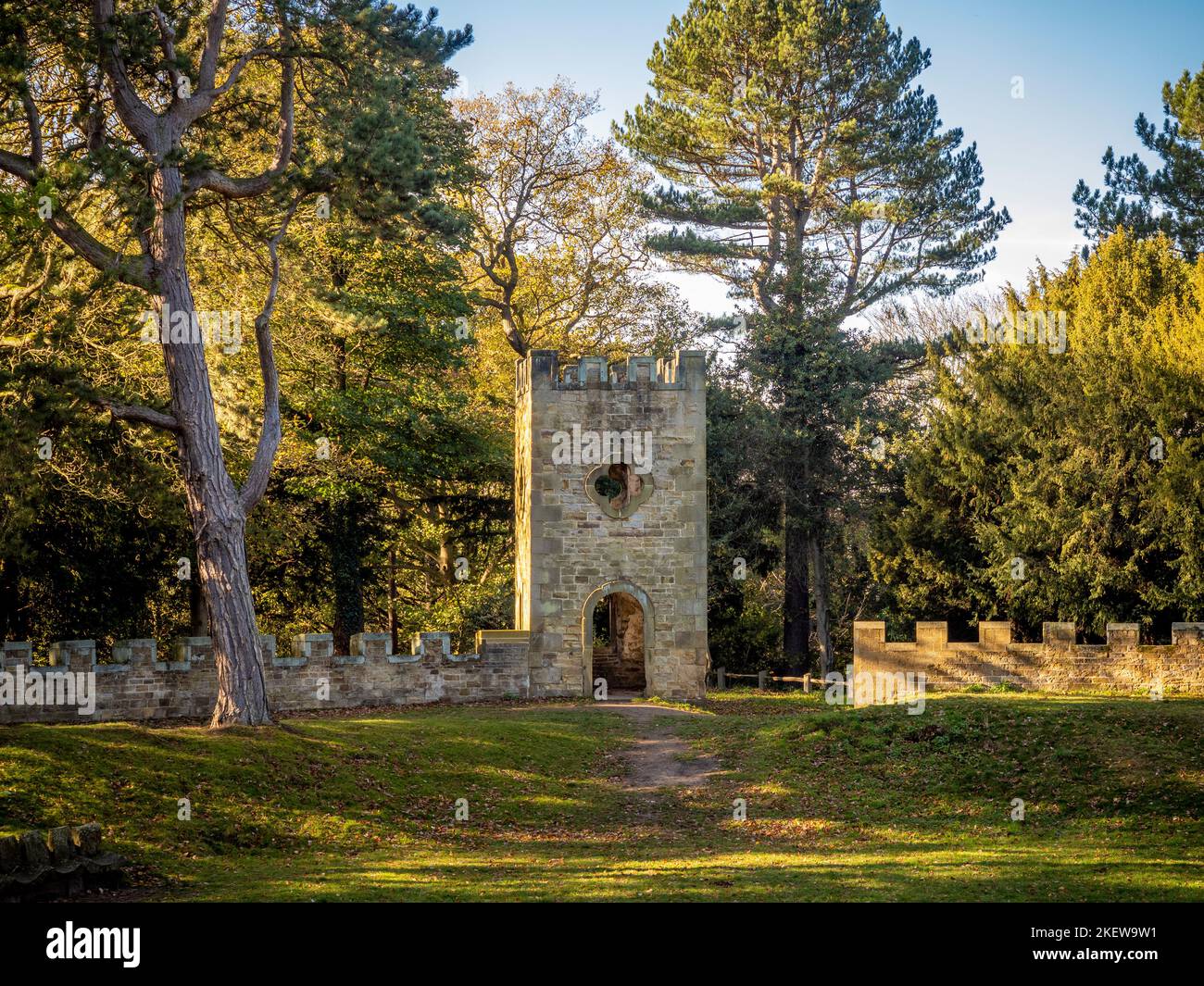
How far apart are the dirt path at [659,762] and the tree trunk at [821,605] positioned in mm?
11056

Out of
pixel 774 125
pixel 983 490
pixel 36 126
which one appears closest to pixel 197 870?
pixel 36 126

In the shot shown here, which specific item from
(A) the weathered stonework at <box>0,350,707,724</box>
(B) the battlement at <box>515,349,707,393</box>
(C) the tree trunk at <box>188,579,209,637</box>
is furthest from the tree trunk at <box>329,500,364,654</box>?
(B) the battlement at <box>515,349,707,393</box>

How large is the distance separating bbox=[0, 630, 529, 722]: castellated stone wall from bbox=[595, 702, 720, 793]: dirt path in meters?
3.59

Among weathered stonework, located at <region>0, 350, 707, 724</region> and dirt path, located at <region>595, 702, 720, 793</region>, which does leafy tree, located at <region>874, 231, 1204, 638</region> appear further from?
dirt path, located at <region>595, 702, 720, 793</region>

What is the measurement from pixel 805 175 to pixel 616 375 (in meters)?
13.2

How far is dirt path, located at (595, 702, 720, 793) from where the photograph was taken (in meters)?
18.0

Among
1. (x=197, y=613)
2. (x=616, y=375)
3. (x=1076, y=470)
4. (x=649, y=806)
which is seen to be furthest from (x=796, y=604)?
(x=649, y=806)

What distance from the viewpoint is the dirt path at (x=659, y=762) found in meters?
18.0

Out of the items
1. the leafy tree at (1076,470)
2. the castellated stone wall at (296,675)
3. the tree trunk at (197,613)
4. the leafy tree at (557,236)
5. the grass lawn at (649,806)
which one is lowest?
the grass lawn at (649,806)

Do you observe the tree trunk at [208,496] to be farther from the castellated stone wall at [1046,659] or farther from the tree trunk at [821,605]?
the tree trunk at [821,605]

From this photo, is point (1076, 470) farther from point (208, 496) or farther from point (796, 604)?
point (208, 496)

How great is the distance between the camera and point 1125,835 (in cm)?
1417

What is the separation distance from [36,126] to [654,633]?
14038 millimetres

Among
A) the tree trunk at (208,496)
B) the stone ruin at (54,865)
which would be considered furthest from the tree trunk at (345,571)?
the stone ruin at (54,865)
